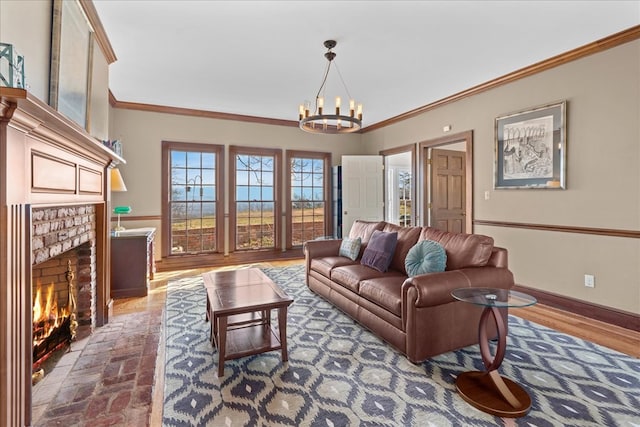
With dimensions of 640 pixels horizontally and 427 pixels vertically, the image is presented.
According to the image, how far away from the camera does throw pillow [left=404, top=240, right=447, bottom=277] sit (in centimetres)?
262

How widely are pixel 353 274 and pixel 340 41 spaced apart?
2.27 m

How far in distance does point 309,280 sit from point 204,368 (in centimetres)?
191

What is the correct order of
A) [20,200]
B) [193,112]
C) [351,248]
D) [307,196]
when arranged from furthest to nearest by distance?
Answer: [307,196] → [193,112] → [351,248] → [20,200]

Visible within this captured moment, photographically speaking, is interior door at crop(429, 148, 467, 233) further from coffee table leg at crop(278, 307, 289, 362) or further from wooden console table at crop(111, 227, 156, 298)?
wooden console table at crop(111, 227, 156, 298)

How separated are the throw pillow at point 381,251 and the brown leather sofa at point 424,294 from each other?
70 millimetres

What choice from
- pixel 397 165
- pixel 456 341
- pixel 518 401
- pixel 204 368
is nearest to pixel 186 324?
pixel 204 368

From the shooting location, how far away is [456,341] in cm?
235

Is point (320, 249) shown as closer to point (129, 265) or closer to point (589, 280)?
point (129, 265)

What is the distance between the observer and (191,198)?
18.2ft

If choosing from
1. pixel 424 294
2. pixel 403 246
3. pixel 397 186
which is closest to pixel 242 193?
pixel 397 186

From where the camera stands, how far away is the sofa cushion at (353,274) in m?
2.94

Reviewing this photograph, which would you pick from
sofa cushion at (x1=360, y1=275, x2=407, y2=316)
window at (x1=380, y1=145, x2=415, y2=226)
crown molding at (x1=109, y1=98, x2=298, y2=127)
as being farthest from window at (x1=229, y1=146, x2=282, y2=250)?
sofa cushion at (x1=360, y1=275, x2=407, y2=316)

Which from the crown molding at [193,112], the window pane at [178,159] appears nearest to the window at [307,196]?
the crown molding at [193,112]

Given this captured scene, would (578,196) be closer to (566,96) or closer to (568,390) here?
(566,96)
